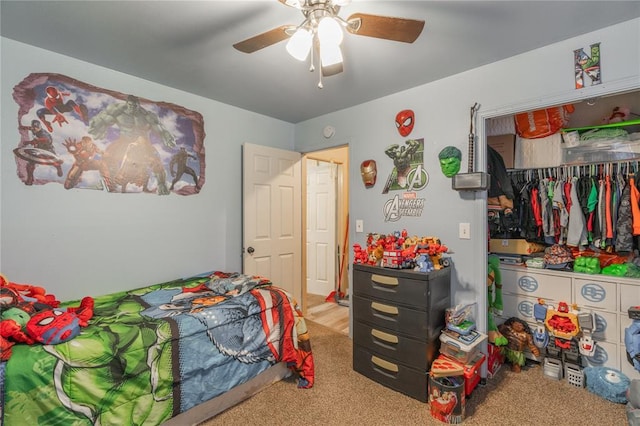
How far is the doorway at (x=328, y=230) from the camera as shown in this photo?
4.38 meters

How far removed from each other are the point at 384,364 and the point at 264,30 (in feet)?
8.05

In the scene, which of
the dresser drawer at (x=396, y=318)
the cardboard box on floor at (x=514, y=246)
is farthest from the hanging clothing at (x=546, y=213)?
the dresser drawer at (x=396, y=318)

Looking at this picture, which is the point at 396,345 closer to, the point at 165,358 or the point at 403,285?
the point at 403,285

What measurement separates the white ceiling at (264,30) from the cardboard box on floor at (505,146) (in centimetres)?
96

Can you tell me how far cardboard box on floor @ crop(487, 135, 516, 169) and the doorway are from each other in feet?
6.25

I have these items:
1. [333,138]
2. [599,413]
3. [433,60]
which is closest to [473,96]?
[433,60]

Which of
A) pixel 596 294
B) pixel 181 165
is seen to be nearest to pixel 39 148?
pixel 181 165

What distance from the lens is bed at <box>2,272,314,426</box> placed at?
4.40 feet

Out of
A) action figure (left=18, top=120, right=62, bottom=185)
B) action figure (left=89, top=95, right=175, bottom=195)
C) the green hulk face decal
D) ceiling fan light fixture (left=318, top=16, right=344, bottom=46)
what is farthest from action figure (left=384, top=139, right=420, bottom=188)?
action figure (left=18, top=120, right=62, bottom=185)

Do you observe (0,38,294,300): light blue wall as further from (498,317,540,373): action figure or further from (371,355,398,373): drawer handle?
(498,317,540,373): action figure

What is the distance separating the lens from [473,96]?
2.34 meters

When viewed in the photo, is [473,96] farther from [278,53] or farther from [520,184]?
[278,53]

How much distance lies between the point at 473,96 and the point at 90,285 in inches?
129

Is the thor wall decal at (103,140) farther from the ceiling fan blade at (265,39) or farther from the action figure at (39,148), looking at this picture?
the ceiling fan blade at (265,39)
